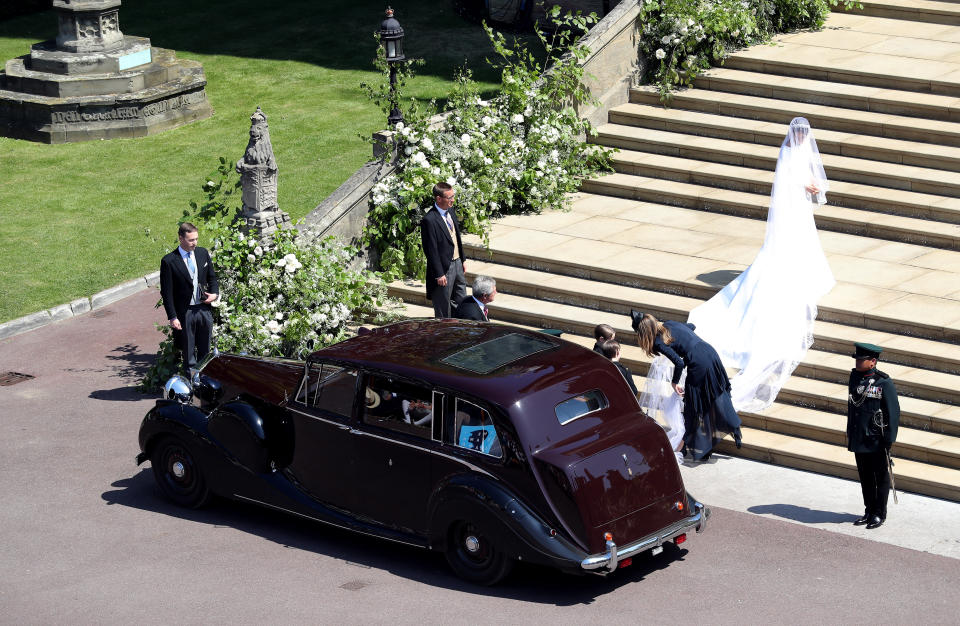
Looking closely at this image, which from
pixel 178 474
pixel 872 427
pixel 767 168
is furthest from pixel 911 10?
pixel 178 474

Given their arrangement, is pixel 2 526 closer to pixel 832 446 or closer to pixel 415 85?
pixel 832 446

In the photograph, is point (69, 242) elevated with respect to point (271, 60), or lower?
lower

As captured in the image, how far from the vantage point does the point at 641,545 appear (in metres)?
9.21

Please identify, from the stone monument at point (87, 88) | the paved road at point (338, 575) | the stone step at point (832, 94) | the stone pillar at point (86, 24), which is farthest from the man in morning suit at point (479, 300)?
the stone pillar at point (86, 24)

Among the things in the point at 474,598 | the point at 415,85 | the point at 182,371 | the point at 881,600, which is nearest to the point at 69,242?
the point at 182,371

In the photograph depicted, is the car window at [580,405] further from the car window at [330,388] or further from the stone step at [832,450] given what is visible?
the stone step at [832,450]

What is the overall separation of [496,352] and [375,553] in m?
1.83

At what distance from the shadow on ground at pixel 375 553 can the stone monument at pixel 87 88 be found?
985 centimetres

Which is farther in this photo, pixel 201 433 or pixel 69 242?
pixel 69 242

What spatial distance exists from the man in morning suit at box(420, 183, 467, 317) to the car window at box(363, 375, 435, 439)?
341cm

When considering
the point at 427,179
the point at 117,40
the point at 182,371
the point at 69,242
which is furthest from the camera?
the point at 117,40

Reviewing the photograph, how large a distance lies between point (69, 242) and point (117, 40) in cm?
484

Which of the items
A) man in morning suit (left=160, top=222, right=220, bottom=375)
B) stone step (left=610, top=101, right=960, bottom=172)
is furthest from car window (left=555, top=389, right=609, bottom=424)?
stone step (left=610, top=101, right=960, bottom=172)

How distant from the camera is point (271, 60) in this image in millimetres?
23250
